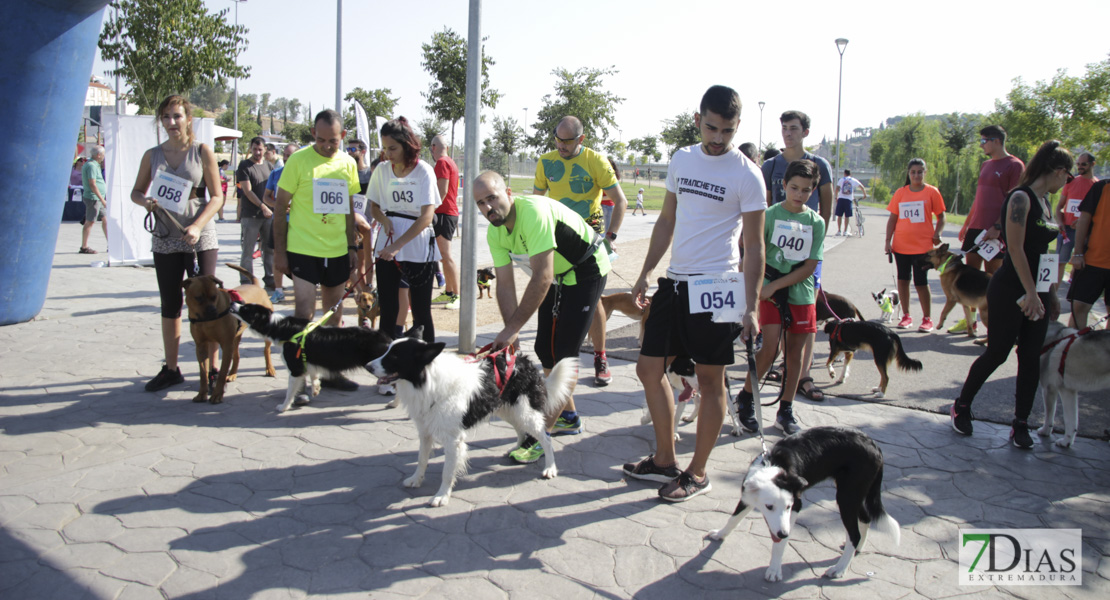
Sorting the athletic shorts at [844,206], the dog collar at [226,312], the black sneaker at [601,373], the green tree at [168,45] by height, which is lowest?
the black sneaker at [601,373]

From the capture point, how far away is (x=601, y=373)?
5.55 meters

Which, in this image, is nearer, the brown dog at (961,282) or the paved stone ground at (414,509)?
the paved stone ground at (414,509)

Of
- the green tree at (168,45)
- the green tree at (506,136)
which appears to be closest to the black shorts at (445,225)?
the green tree at (168,45)

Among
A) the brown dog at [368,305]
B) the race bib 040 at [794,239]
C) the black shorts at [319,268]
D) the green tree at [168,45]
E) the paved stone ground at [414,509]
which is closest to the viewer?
the paved stone ground at [414,509]

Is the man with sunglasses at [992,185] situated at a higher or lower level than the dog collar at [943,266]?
higher

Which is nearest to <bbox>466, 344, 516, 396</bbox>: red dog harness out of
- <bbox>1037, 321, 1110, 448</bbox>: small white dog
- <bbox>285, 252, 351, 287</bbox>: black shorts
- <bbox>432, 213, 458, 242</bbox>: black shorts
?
<bbox>285, 252, 351, 287</bbox>: black shorts

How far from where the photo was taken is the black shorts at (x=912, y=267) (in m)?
7.58

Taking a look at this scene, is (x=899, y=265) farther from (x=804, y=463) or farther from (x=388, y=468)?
(x=388, y=468)

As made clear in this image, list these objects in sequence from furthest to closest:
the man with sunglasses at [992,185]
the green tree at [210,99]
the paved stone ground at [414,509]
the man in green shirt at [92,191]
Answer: the green tree at [210,99] → the man in green shirt at [92,191] → the man with sunglasses at [992,185] → the paved stone ground at [414,509]

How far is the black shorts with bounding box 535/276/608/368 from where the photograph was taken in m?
4.09

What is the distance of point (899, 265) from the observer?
7.76 m

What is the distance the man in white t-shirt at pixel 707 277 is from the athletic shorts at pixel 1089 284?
3.70 metres

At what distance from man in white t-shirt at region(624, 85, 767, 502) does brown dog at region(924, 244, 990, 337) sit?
16.2 feet

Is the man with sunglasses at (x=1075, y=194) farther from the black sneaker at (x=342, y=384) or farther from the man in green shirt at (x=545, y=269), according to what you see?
the black sneaker at (x=342, y=384)
